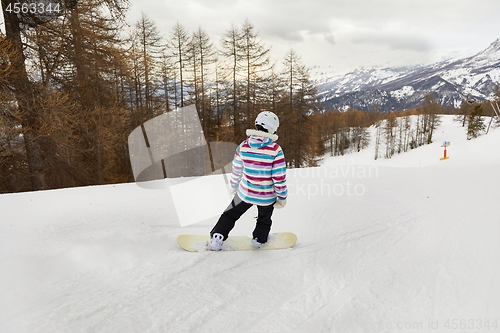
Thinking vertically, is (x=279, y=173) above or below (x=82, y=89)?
below

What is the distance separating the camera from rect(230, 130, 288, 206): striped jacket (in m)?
2.98

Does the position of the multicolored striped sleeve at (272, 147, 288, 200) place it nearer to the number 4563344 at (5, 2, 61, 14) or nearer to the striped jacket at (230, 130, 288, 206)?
the striped jacket at (230, 130, 288, 206)

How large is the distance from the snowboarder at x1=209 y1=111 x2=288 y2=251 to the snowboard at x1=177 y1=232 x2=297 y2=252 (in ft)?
0.31

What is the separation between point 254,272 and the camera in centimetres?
252

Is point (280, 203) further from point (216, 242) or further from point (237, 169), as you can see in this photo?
point (216, 242)

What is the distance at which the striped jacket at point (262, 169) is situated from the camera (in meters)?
2.98

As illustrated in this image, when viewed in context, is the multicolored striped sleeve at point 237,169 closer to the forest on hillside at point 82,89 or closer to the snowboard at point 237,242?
the snowboard at point 237,242

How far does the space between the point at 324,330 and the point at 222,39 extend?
2283 cm

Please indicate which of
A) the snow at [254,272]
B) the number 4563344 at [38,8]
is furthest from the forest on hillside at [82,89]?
the snow at [254,272]

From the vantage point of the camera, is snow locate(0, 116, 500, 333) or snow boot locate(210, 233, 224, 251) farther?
snow boot locate(210, 233, 224, 251)

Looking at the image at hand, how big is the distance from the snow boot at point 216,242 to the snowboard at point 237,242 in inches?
2.1

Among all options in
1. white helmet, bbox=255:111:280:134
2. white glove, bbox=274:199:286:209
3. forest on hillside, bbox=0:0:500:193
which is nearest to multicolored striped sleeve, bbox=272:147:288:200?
white glove, bbox=274:199:286:209

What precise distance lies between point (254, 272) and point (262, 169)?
3.45 feet

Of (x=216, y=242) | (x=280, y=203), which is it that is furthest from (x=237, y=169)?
(x=216, y=242)
